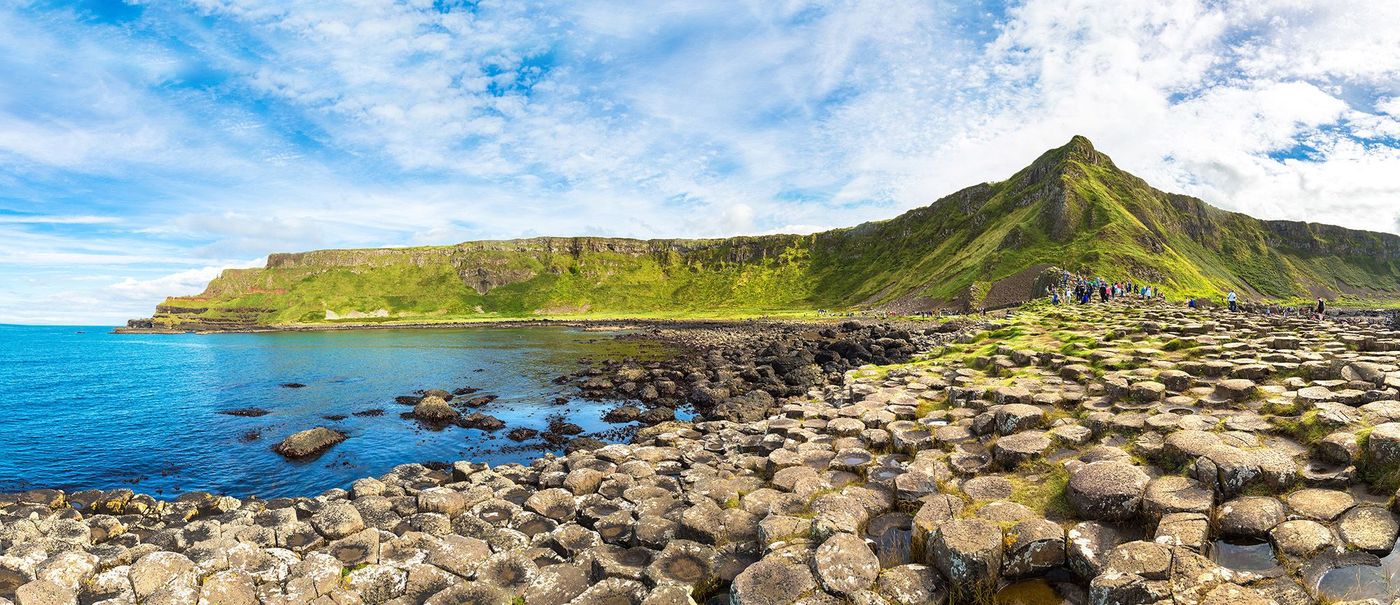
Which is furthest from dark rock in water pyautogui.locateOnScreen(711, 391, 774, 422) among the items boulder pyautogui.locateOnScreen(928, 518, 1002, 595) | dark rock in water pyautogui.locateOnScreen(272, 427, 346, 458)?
dark rock in water pyautogui.locateOnScreen(272, 427, 346, 458)

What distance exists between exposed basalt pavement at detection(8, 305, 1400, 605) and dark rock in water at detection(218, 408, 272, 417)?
66.8ft

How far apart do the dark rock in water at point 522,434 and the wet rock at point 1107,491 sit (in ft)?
80.8

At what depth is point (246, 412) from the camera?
3659 cm

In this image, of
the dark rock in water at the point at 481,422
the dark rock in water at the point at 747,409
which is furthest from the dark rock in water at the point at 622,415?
the dark rock in water at the point at 747,409

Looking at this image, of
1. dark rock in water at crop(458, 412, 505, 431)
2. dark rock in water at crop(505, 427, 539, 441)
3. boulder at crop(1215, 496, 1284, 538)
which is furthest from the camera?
dark rock in water at crop(458, 412, 505, 431)

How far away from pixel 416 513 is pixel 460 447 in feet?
46.6

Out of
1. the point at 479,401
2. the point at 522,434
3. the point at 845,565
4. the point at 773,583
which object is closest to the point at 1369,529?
the point at 845,565

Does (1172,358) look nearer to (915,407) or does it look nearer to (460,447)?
(915,407)

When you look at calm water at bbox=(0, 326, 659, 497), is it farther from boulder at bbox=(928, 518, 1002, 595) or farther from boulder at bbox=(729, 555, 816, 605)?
boulder at bbox=(928, 518, 1002, 595)

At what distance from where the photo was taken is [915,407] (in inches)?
655

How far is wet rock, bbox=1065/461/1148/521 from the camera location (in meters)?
7.89

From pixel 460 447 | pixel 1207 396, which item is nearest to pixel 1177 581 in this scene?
pixel 1207 396

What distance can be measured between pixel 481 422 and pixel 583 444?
951 cm

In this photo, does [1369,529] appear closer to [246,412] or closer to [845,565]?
[845,565]
